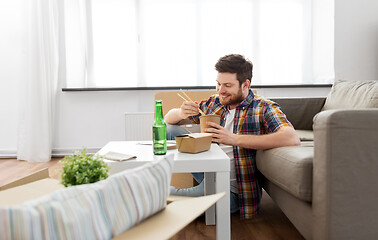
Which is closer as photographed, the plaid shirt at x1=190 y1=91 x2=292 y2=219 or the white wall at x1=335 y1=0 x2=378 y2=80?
the plaid shirt at x1=190 y1=91 x2=292 y2=219

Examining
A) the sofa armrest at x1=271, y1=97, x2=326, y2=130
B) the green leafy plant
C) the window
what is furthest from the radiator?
the green leafy plant

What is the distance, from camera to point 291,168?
4.76 feet

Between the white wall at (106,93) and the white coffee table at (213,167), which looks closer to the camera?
the white coffee table at (213,167)

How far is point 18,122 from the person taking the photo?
3863 millimetres

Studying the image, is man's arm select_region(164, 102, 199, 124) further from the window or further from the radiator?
the window

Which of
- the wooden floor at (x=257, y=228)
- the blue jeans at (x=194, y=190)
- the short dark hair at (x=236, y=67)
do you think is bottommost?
the wooden floor at (x=257, y=228)

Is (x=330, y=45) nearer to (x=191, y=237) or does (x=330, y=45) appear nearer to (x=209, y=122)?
(x=209, y=122)

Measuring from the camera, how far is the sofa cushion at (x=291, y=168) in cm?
137

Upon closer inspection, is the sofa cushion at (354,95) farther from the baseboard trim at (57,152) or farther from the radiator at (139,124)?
the baseboard trim at (57,152)

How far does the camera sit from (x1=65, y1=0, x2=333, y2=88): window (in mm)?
3980

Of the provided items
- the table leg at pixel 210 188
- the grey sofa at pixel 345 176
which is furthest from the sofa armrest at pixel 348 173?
the table leg at pixel 210 188

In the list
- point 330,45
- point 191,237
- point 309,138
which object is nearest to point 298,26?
point 330,45

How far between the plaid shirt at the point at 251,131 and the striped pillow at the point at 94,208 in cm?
127

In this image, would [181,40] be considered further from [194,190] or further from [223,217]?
[223,217]
